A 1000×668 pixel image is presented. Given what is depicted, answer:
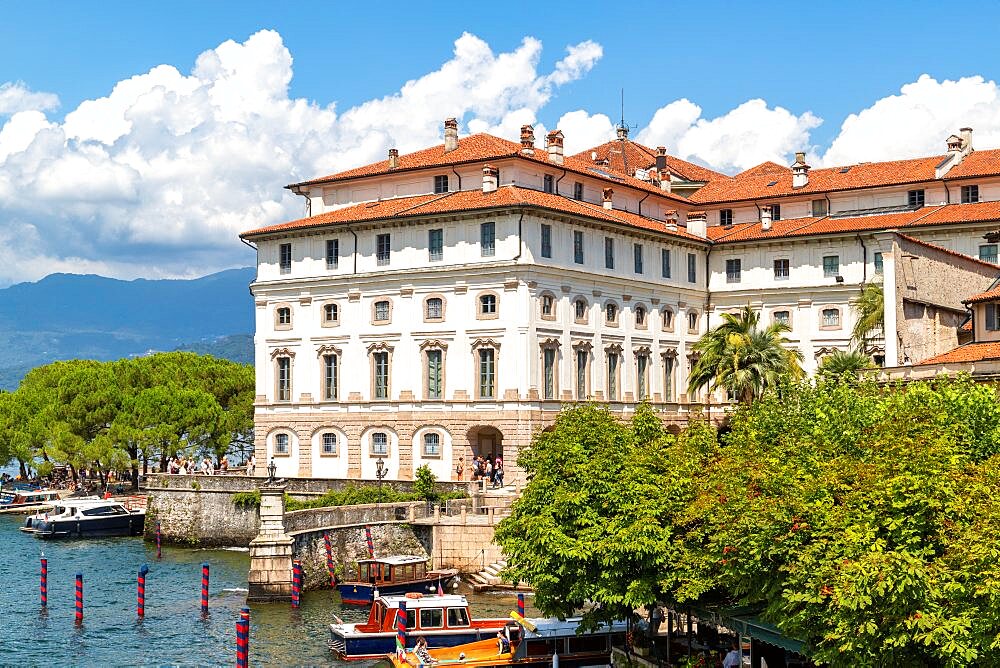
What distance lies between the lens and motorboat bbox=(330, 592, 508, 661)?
43.1 m

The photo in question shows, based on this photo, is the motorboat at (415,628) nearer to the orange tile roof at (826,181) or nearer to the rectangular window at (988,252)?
the rectangular window at (988,252)

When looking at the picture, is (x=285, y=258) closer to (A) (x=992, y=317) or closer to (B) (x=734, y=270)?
(B) (x=734, y=270)

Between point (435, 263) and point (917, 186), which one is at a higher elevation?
point (917, 186)

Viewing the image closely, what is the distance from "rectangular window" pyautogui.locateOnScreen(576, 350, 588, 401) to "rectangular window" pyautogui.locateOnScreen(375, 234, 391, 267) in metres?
11.2

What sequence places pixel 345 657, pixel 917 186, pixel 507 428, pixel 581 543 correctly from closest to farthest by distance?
pixel 581 543 → pixel 345 657 → pixel 507 428 → pixel 917 186

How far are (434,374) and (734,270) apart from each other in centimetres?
2189

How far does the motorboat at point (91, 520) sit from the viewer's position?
3046 inches

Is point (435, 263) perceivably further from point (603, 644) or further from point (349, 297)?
point (603, 644)

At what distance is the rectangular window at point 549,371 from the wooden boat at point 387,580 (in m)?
17.3

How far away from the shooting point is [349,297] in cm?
7275

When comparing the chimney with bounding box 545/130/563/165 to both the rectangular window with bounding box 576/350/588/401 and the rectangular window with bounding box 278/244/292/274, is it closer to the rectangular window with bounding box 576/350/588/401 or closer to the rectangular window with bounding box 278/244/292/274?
the rectangular window with bounding box 576/350/588/401

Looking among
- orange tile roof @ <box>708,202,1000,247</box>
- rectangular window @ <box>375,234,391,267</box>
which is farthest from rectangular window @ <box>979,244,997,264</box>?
rectangular window @ <box>375,234,391,267</box>

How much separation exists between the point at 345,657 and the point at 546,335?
92.2ft

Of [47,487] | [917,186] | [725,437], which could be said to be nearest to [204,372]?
[47,487]
